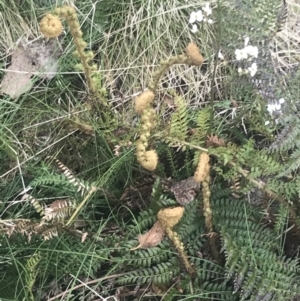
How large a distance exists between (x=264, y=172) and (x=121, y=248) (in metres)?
0.46

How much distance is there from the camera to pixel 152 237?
5.76 feet

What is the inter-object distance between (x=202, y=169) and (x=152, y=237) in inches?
10.8

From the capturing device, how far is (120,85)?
Result: 2.10 meters

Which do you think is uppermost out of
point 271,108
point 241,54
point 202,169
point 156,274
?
point 241,54

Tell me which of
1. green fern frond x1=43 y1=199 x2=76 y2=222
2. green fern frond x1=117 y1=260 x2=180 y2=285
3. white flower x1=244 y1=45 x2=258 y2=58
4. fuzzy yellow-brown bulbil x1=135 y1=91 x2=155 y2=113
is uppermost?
white flower x1=244 y1=45 x2=258 y2=58

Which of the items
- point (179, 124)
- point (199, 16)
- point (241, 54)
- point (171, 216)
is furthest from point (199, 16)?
point (171, 216)

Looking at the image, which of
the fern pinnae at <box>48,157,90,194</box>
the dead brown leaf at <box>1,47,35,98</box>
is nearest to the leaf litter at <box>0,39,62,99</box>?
the dead brown leaf at <box>1,47,35,98</box>

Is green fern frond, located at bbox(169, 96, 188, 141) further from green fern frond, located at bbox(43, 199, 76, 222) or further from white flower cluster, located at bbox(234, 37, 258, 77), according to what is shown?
green fern frond, located at bbox(43, 199, 76, 222)

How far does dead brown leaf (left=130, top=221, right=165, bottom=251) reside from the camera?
175cm

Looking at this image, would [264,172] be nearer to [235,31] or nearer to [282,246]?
[282,246]

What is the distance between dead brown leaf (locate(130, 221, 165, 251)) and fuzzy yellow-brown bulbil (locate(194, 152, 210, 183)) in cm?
20

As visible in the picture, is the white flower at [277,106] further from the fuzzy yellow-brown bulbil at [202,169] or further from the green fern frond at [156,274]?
the green fern frond at [156,274]

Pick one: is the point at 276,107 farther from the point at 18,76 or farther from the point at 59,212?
the point at 18,76

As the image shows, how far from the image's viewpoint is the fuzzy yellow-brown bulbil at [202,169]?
1.62 m
